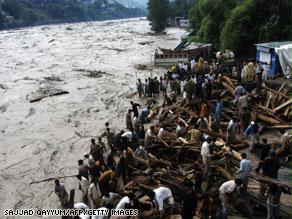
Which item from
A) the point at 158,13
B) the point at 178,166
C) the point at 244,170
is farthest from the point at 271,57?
the point at 158,13

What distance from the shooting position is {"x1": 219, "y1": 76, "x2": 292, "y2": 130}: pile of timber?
17656 mm

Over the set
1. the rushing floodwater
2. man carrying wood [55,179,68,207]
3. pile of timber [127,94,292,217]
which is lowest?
the rushing floodwater

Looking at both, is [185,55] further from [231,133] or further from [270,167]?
[270,167]

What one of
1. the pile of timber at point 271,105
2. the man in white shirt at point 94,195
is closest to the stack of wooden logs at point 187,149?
the pile of timber at point 271,105

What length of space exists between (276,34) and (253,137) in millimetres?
17248

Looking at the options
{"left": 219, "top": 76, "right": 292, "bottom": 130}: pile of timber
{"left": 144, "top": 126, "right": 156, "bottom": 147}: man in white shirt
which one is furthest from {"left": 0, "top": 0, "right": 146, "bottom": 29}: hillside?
{"left": 144, "top": 126, "right": 156, "bottom": 147}: man in white shirt

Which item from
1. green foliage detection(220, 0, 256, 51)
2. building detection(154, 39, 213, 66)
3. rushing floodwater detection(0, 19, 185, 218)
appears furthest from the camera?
building detection(154, 39, 213, 66)

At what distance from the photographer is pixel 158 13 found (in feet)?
264

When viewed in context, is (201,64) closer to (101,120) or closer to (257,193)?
(101,120)

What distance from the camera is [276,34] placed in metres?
29.9

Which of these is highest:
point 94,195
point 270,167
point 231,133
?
point 270,167

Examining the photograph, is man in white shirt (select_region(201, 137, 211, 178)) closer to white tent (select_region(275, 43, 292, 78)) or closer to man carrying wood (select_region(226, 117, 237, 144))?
man carrying wood (select_region(226, 117, 237, 144))

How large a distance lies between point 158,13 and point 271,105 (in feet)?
212

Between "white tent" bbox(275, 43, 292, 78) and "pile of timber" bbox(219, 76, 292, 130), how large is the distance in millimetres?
2400
